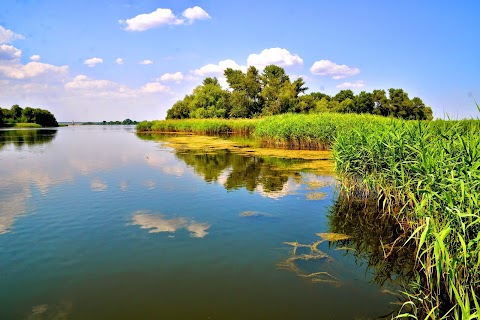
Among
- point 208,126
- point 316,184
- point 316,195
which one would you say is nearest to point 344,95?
point 208,126

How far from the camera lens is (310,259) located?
6.33 metres

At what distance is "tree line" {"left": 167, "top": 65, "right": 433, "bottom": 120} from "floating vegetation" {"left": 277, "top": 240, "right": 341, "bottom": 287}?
197 ft

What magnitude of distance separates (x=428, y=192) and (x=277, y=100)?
64742mm

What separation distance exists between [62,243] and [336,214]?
23.1 feet

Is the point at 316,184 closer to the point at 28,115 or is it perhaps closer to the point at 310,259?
the point at 310,259

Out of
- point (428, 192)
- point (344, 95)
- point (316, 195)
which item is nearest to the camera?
point (428, 192)

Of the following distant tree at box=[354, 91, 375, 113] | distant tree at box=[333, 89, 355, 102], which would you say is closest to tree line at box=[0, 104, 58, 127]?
distant tree at box=[333, 89, 355, 102]

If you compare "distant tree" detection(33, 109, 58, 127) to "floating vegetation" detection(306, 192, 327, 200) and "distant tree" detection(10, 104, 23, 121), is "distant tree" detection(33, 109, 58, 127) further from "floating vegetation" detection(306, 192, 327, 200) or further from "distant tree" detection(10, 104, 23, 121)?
"floating vegetation" detection(306, 192, 327, 200)

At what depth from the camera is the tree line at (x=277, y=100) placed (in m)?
67.9

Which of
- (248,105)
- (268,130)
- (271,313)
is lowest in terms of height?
(271,313)

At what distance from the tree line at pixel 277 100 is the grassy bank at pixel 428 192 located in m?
56.5

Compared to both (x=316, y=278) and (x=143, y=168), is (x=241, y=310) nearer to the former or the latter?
(x=316, y=278)

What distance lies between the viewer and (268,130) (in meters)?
26.9

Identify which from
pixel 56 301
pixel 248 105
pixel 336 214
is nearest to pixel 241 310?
pixel 56 301
